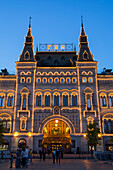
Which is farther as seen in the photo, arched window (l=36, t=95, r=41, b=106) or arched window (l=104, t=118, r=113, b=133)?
arched window (l=36, t=95, r=41, b=106)

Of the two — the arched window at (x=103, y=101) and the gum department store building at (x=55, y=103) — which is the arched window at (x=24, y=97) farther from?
the arched window at (x=103, y=101)

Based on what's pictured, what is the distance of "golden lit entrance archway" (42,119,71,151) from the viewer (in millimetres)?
44000

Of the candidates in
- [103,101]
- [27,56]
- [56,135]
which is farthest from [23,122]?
[103,101]

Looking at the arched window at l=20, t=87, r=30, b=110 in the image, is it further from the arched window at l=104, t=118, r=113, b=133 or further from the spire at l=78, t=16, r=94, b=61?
the arched window at l=104, t=118, r=113, b=133

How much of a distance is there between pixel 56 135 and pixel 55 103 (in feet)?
24.5

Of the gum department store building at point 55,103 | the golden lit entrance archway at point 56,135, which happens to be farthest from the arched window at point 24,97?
the golden lit entrance archway at point 56,135

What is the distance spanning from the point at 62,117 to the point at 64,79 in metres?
9.36

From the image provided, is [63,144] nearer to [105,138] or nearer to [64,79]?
[105,138]

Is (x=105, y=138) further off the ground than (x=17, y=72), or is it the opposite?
(x=17, y=72)

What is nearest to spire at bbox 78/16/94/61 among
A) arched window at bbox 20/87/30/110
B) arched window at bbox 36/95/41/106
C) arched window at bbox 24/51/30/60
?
arched window at bbox 24/51/30/60

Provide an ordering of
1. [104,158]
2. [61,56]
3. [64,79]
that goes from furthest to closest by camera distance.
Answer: [61,56] → [64,79] → [104,158]

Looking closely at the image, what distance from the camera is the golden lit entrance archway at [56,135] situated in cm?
4400

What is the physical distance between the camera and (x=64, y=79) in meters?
47.2

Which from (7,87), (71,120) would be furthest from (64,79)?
(7,87)
